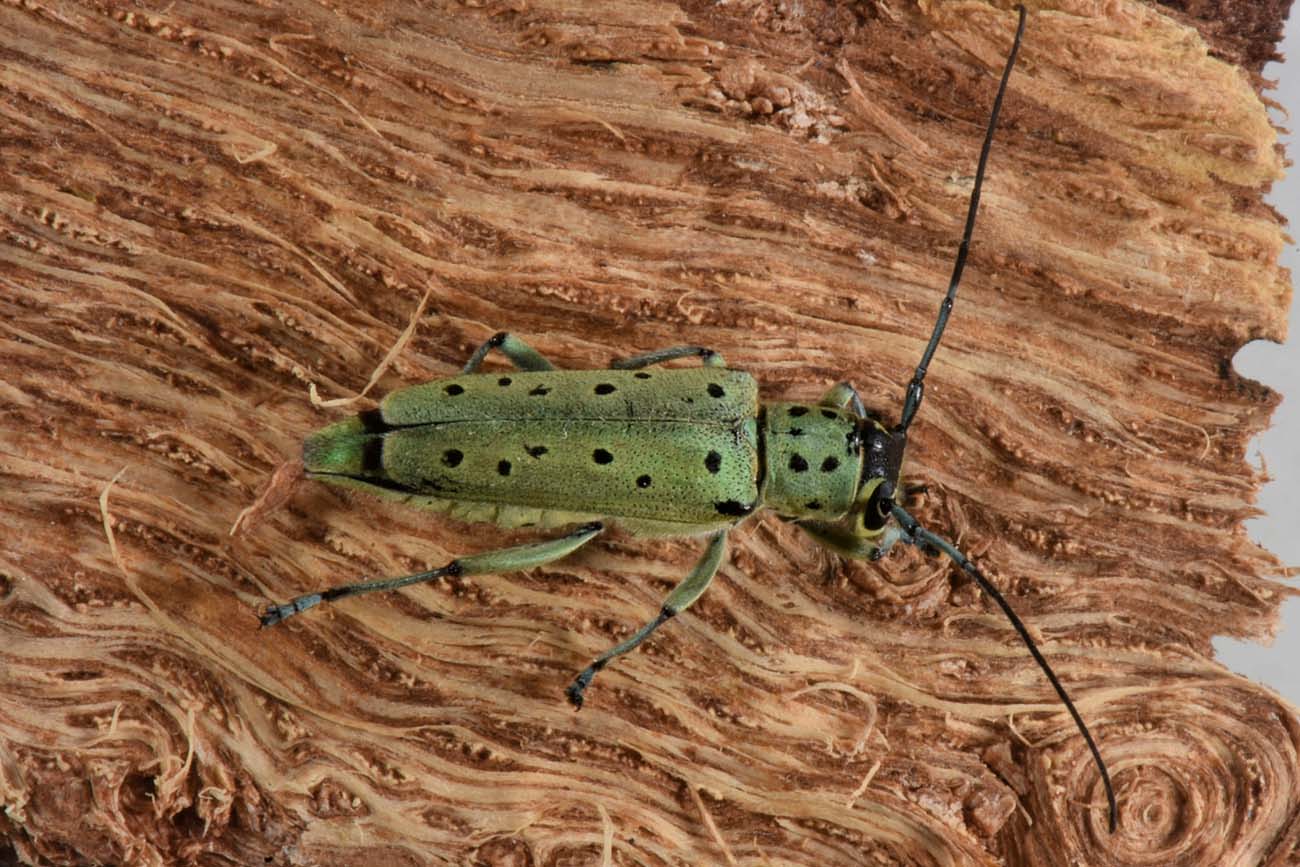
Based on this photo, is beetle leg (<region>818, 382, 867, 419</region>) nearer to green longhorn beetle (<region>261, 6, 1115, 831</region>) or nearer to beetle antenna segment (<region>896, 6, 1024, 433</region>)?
green longhorn beetle (<region>261, 6, 1115, 831</region>)

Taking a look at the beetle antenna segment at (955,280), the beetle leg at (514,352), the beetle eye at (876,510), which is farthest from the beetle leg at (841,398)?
the beetle leg at (514,352)

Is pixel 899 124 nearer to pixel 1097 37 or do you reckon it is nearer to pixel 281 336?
pixel 1097 37

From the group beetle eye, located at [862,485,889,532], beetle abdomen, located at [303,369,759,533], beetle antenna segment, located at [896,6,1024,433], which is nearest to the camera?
beetle abdomen, located at [303,369,759,533]

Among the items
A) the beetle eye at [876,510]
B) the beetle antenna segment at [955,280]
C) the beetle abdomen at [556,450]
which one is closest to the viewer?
the beetle abdomen at [556,450]

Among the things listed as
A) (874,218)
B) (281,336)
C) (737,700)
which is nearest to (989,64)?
(874,218)

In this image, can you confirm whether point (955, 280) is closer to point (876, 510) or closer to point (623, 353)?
point (876, 510)

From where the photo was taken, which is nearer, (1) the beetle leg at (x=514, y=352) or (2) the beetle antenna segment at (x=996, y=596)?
(2) the beetle antenna segment at (x=996, y=596)

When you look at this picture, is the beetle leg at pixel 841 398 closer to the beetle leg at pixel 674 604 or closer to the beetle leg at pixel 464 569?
the beetle leg at pixel 674 604

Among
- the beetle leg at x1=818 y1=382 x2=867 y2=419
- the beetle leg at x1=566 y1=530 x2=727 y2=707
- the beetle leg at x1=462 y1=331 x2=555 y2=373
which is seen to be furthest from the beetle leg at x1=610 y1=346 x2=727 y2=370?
the beetle leg at x1=566 y1=530 x2=727 y2=707
